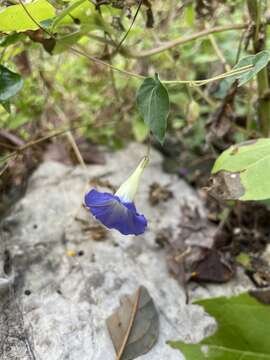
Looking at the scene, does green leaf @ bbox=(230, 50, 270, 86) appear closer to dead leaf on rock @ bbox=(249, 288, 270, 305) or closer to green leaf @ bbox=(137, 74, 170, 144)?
green leaf @ bbox=(137, 74, 170, 144)

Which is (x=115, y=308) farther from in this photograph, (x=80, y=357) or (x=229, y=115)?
(x=229, y=115)

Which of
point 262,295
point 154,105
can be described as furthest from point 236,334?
point 154,105

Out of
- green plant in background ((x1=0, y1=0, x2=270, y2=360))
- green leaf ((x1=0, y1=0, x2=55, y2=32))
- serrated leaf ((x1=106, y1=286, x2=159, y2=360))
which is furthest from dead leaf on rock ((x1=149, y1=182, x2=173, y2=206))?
green leaf ((x1=0, y1=0, x2=55, y2=32))

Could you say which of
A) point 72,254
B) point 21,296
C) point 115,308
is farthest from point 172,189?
point 21,296

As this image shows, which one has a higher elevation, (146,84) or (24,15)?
(24,15)

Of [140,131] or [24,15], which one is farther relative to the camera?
[140,131]

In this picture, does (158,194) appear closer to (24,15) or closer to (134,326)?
(134,326)

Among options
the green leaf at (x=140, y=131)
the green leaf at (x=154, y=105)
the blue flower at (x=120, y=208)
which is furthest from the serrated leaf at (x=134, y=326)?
the green leaf at (x=140, y=131)
